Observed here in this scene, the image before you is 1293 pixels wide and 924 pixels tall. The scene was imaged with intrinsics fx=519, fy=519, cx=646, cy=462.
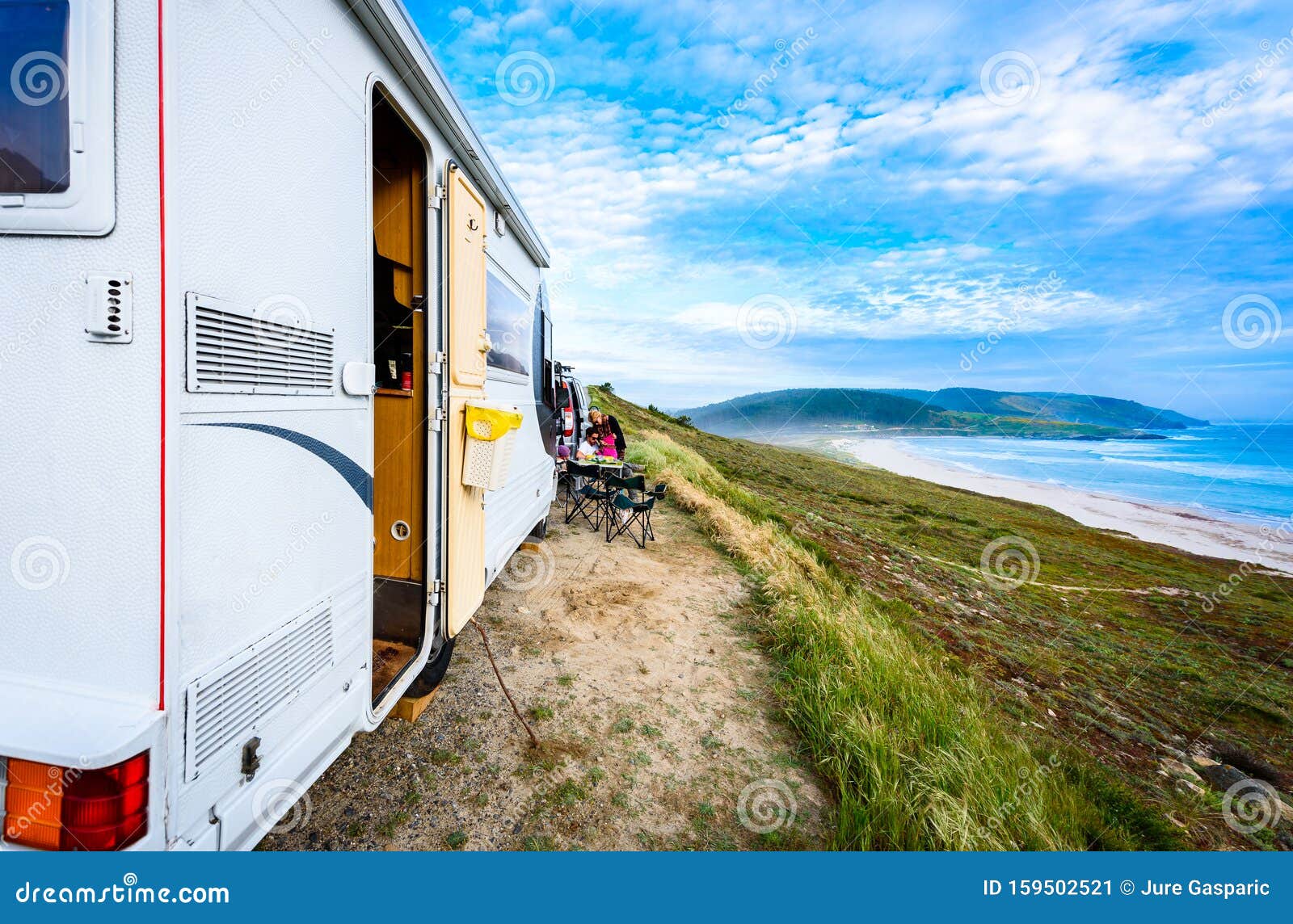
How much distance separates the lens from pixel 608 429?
11.7m

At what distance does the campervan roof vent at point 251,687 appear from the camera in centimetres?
138

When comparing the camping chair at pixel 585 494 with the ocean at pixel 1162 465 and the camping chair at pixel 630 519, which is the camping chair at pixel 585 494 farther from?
the ocean at pixel 1162 465

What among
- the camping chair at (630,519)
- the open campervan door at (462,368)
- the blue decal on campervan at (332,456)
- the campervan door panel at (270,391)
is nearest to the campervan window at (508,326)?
the open campervan door at (462,368)

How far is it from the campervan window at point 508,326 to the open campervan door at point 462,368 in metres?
0.47

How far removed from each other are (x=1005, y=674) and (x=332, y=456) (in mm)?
8366

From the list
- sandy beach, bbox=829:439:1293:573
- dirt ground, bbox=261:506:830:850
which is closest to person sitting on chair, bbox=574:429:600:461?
dirt ground, bbox=261:506:830:850

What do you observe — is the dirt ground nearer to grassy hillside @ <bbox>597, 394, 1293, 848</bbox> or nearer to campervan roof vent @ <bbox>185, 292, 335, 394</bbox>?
grassy hillside @ <bbox>597, 394, 1293, 848</bbox>

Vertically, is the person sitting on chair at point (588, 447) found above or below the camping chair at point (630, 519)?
above

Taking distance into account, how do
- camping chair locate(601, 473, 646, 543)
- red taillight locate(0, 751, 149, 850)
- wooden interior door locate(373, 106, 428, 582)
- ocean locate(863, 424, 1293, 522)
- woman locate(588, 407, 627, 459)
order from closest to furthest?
red taillight locate(0, 751, 149, 850) → wooden interior door locate(373, 106, 428, 582) → camping chair locate(601, 473, 646, 543) → woman locate(588, 407, 627, 459) → ocean locate(863, 424, 1293, 522)

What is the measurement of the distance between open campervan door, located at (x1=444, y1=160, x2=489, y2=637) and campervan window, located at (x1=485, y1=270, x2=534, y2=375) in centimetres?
47

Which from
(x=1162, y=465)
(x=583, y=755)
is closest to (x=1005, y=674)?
(x=583, y=755)

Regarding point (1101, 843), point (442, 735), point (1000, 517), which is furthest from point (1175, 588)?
point (442, 735)

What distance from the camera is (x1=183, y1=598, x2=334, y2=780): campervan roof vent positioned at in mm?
1384

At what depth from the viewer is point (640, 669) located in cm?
416
